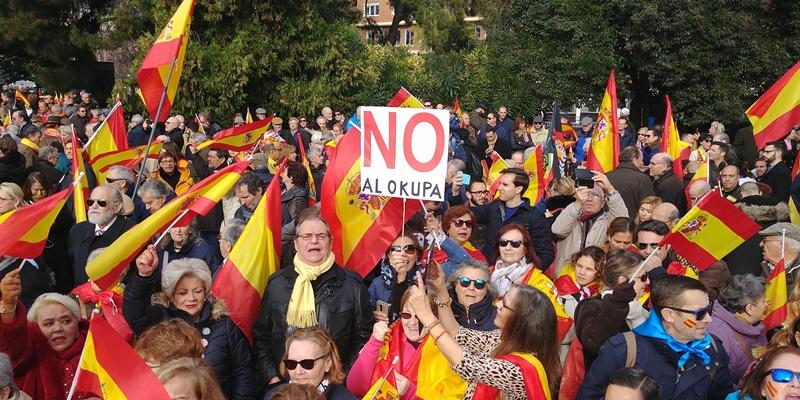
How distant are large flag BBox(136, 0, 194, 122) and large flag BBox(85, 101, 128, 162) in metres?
1.83

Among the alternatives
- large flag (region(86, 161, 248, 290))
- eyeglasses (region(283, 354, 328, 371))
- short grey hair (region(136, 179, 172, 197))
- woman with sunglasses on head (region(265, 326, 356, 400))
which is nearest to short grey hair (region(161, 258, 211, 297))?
large flag (region(86, 161, 248, 290))

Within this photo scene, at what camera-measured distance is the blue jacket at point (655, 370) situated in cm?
373

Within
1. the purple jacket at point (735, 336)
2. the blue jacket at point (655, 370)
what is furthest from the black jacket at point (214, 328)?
the purple jacket at point (735, 336)

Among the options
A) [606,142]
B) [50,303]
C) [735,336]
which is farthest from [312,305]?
[606,142]

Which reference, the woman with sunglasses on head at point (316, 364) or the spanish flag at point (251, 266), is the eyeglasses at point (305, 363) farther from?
the spanish flag at point (251, 266)

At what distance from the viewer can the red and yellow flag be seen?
5.38 meters

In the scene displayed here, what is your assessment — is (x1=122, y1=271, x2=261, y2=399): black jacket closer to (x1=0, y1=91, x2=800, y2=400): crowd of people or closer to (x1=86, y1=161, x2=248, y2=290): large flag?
(x1=0, y1=91, x2=800, y2=400): crowd of people

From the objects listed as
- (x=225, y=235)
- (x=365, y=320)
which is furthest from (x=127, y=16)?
(x=365, y=320)

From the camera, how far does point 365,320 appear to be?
4793 mm

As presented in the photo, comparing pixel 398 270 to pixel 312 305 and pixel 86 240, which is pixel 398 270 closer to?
pixel 312 305

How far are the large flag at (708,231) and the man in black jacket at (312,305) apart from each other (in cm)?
221

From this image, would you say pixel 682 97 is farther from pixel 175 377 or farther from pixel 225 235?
pixel 175 377

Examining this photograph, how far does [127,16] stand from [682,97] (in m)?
18.6

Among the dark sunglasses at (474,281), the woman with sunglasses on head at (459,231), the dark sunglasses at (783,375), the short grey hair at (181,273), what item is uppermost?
A: the short grey hair at (181,273)
